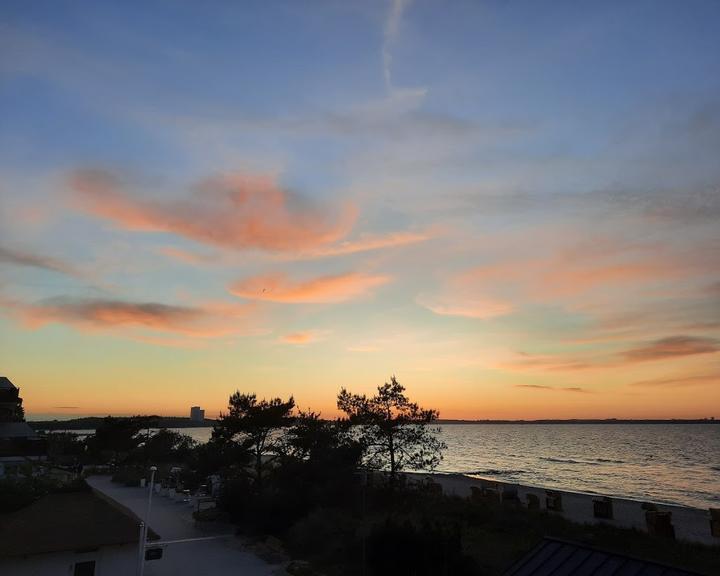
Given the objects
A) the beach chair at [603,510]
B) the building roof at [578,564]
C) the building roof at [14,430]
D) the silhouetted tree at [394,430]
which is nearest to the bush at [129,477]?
the building roof at [14,430]

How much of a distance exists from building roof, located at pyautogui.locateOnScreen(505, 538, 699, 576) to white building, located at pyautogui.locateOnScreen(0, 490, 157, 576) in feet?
63.8

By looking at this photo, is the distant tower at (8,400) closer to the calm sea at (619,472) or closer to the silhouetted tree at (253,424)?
the silhouetted tree at (253,424)

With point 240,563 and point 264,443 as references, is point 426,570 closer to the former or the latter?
point 240,563

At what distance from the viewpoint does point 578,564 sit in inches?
357

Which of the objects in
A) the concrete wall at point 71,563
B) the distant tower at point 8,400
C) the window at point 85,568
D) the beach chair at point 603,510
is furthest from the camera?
the distant tower at point 8,400

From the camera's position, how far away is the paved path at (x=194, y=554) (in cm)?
2698

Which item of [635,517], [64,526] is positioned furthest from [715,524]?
[64,526]

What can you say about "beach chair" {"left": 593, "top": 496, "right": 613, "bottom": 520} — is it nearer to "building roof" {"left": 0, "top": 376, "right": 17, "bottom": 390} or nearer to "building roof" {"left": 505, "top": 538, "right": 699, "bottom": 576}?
"building roof" {"left": 505, "top": 538, "right": 699, "bottom": 576}

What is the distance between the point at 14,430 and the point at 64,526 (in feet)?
167

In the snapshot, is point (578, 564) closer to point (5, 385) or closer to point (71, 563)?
point (71, 563)

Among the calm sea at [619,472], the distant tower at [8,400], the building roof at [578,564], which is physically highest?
the distant tower at [8,400]

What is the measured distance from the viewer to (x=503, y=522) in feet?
107

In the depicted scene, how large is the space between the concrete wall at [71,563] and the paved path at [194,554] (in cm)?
331

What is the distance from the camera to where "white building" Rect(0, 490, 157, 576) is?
20.7m
